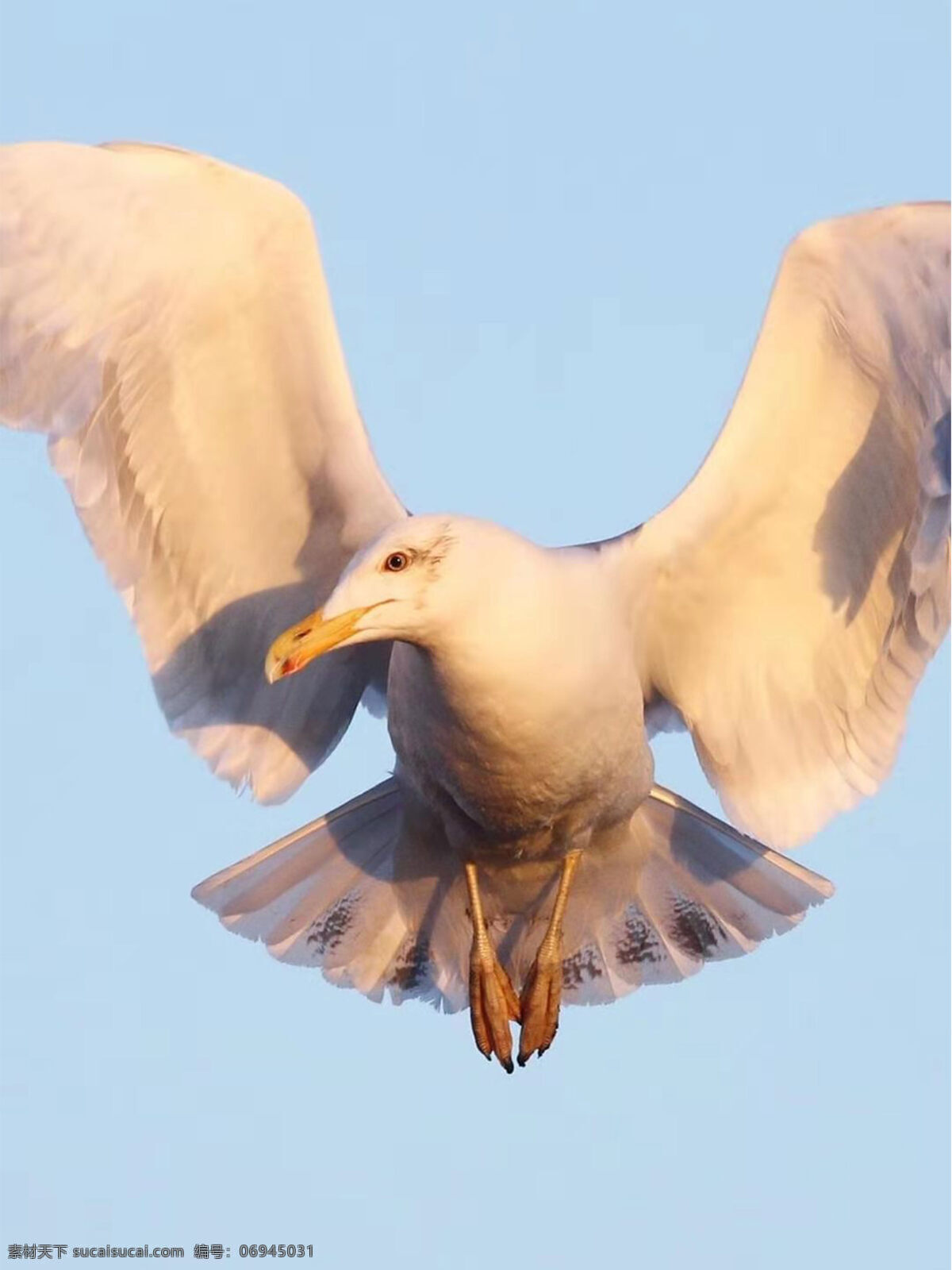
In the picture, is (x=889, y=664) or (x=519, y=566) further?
(x=889, y=664)

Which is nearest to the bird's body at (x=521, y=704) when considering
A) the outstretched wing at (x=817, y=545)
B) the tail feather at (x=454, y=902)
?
the outstretched wing at (x=817, y=545)

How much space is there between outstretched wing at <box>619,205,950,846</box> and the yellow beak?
1463 millimetres

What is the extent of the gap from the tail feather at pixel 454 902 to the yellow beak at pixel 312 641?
2022 mm

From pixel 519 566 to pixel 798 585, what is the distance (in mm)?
1784

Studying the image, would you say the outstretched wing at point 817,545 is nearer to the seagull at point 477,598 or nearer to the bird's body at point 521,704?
the seagull at point 477,598

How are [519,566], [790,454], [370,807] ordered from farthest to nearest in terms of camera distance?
[370,807]
[790,454]
[519,566]

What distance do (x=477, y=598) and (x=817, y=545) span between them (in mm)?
1920

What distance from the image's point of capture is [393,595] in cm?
1166

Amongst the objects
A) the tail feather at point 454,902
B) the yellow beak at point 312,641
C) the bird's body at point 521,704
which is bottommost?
the tail feather at point 454,902

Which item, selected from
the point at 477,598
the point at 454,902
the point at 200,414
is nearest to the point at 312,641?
the point at 477,598

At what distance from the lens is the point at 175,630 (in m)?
13.4

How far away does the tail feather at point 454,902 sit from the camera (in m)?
13.7

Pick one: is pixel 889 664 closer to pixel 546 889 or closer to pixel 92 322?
pixel 546 889

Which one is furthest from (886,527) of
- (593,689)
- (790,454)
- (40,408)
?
(40,408)
